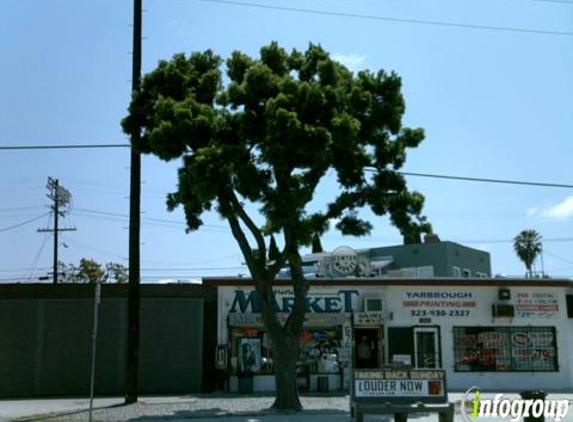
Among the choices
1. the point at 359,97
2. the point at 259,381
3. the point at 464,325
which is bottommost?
the point at 259,381

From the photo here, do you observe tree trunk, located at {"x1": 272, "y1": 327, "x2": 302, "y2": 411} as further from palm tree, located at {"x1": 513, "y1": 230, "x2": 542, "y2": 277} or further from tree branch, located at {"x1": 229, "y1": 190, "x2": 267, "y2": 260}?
palm tree, located at {"x1": 513, "y1": 230, "x2": 542, "y2": 277}

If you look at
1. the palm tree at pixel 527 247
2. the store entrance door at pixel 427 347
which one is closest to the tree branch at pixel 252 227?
the store entrance door at pixel 427 347

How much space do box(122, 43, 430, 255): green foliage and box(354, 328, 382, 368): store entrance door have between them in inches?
305

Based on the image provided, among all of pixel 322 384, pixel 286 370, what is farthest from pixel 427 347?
pixel 286 370

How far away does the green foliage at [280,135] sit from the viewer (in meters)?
17.8

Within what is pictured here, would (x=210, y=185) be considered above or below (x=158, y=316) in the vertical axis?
above

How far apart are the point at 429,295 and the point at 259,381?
7227 mm

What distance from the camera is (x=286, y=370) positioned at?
63.3 feet

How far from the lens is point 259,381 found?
2628 centimetres

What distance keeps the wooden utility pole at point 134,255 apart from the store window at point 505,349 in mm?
12462

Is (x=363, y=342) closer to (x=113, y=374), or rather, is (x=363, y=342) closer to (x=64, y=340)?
(x=113, y=374)

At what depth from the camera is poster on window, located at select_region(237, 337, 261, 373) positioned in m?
26.3

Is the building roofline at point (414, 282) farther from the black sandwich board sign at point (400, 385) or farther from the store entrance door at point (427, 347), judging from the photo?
the black sandwich board sign at point (400, 385)

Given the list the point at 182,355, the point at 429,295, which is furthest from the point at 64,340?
the point at 429,295
